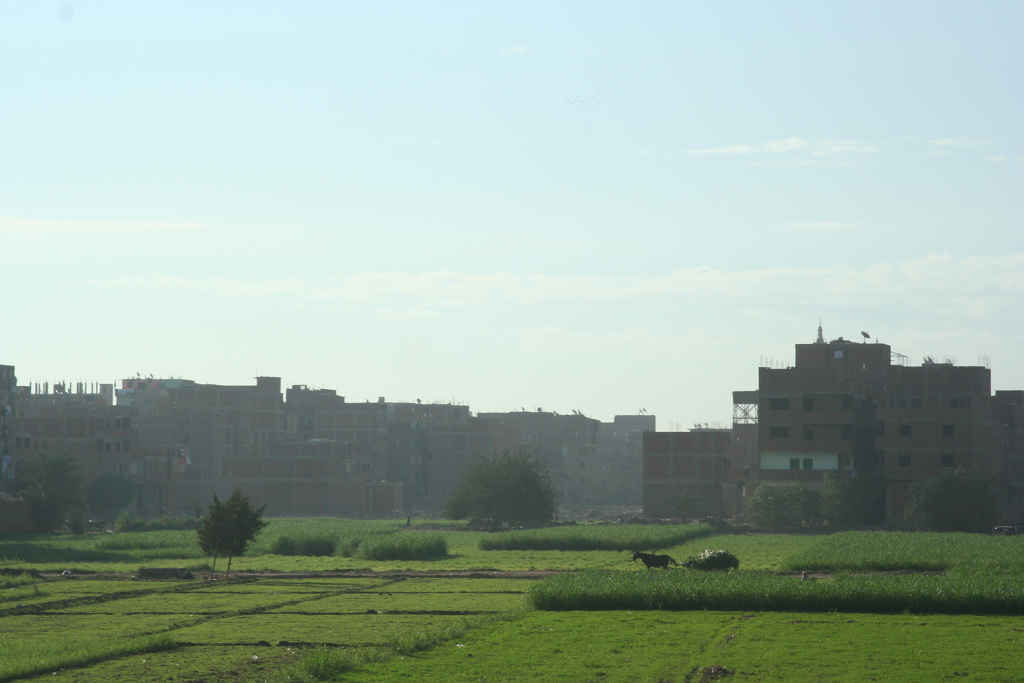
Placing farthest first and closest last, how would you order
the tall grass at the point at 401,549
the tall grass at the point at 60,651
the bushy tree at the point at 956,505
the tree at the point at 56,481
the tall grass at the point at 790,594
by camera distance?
the tree at the point at 56,481 < the bushy tree at the point at 956,505 < the tall grass at the point at 401,549 < the tall grass at the point at 790,594 < the tall grass at the point at 60,651

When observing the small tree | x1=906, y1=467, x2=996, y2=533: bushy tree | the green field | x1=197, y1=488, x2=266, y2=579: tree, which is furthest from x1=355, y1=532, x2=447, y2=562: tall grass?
the small tree

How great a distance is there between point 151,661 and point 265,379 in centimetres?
13617

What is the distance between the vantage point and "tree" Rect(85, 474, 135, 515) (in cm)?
12206

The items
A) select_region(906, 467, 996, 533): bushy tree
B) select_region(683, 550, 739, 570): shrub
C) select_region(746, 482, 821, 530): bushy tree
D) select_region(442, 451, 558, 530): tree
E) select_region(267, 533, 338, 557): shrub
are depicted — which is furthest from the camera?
select_region(442, 451, 558, 530): tree

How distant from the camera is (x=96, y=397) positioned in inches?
7170

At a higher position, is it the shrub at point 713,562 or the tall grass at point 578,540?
the shrub at point 713,562

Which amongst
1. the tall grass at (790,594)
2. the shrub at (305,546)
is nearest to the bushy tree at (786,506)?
the shrub at (305,546)

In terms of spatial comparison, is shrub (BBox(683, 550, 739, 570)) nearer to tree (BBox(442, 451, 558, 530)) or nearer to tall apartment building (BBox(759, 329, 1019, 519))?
tree (BBox(442, 451, 558, 530))

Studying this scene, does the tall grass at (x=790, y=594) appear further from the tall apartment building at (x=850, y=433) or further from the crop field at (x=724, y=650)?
the tall apartment building at (x=850, y=433)

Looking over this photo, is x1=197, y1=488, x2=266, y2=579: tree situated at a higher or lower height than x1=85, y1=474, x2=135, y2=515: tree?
higher

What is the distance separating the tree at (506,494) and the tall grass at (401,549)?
3498 centimetres

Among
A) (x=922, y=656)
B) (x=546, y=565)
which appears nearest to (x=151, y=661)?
(x=922, y=656)

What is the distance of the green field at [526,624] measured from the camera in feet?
79.7

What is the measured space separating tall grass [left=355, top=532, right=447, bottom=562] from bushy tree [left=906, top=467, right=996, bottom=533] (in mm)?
45532
